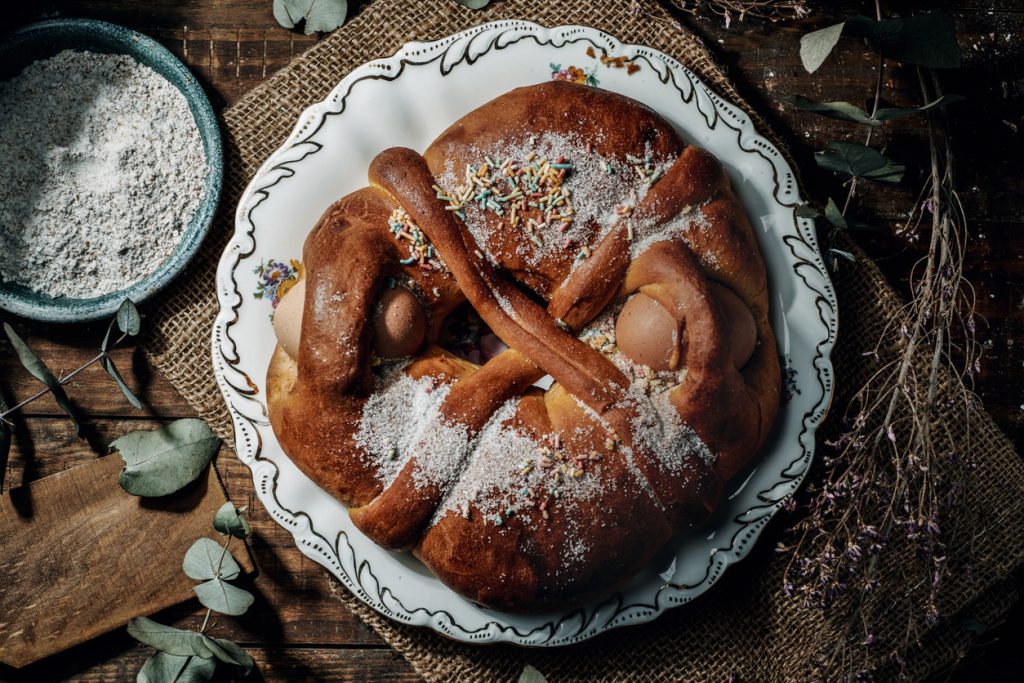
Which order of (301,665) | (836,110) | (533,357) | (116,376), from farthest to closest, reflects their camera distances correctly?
(301,665) < (116,376) < (836,110) < (533,357)

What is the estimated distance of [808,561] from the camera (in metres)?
1.33

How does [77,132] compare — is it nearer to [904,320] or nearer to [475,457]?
[475,457]

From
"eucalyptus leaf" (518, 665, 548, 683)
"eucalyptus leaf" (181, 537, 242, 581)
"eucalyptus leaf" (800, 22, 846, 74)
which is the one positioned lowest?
"eucalyptus leaf" (518, 665, 548, 683)

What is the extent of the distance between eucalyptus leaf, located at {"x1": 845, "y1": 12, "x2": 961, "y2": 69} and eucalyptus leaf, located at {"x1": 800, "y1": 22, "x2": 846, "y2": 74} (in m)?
0.03

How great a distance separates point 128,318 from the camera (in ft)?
4.42

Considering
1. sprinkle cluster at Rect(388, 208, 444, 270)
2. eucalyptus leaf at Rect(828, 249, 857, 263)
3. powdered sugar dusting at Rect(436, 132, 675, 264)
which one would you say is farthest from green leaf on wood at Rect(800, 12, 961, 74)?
sprinkle cluster at Rect(388, 208, 444, 270)

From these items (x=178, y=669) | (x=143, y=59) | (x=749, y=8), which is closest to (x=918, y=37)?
(x=749, y=8)

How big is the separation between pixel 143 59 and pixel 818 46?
1.25 meters

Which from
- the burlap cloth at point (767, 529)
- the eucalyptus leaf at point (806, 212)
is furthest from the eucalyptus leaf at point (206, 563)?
the eucalyptus leaf at point (806, 212)

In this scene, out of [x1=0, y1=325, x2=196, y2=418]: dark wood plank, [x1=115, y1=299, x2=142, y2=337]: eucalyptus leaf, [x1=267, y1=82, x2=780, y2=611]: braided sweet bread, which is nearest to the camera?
[x1=267, y1=82, x2=780, y2=611]: braided sweet bread

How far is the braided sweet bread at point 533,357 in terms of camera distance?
3.67 feet

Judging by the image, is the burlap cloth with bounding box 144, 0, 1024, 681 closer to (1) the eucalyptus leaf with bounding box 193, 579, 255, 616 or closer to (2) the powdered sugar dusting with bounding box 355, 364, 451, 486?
(1) the eucalyptus leaf with bounding box 193, 579, 255, 616

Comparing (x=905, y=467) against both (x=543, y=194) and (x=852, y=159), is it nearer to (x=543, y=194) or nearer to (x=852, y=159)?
(x=852, y=159)

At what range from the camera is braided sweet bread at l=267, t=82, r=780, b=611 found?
3.67ft
